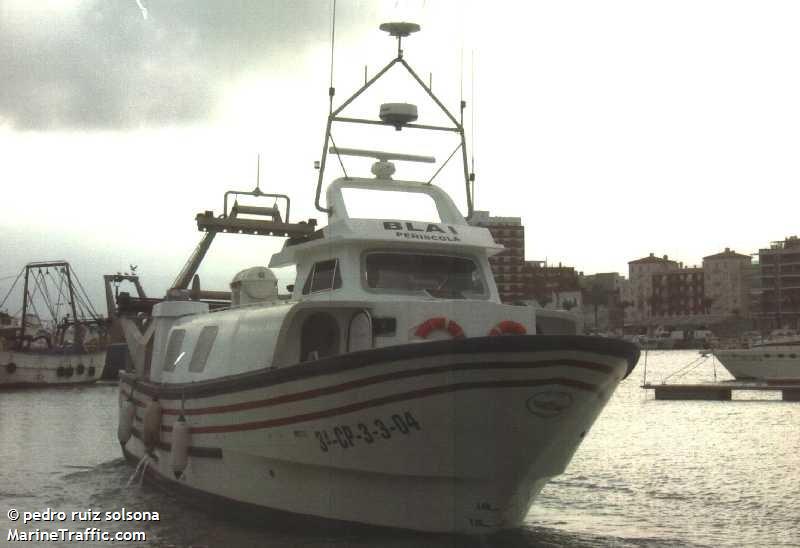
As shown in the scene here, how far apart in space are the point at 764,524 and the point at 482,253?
6.74 metres

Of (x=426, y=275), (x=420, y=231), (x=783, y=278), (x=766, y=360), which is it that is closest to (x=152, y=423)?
(x=426, y=275)

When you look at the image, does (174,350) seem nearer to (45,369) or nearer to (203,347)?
(203,347)

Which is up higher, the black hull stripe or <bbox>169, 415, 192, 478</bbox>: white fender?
the black hull stripe

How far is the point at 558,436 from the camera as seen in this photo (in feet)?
45.4

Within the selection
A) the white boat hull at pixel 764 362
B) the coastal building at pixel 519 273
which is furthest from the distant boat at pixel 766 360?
the coastal building at pixel 519 273

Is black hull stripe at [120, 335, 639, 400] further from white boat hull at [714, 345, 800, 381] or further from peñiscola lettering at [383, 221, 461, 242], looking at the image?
white boat hull at [714, 345, 800, 381]

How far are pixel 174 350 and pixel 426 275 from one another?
6092 millimetres

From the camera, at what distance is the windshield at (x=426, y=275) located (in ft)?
52.7

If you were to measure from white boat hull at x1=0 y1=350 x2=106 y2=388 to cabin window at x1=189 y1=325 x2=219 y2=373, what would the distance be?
61.8 meters

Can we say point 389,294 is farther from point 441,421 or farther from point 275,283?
point 275,283

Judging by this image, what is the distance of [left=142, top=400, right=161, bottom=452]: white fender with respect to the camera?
18.6 metres

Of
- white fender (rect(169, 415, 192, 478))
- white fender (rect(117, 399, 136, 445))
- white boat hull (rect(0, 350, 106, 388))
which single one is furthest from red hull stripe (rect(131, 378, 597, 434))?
white boat hull (rect(0, 350, 106, 388))

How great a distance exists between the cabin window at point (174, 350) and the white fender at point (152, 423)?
0.94 m

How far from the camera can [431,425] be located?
13.3 m
